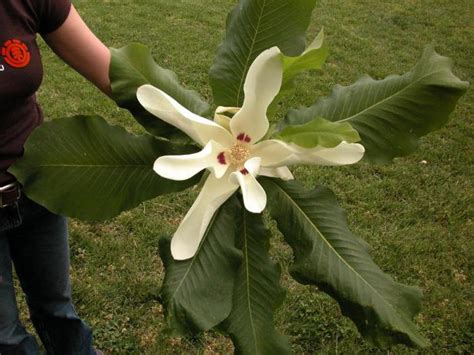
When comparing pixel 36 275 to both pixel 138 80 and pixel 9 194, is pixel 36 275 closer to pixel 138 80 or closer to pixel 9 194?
pixel 9 194

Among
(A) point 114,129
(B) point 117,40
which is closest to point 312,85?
(B) point 117,40

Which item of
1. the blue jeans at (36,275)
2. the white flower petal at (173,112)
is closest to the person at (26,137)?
the blue jeans at (36,275)

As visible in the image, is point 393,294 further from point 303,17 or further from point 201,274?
point 303,17

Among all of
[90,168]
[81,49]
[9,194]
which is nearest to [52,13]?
[81,49]

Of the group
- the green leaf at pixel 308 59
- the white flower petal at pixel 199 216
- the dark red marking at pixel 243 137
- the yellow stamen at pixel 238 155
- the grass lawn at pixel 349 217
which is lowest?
the grass lawn at pixel 349 217

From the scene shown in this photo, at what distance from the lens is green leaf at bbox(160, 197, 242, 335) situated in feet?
3.38

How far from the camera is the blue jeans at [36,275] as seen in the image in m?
1.73

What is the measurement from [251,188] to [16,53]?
820 mm

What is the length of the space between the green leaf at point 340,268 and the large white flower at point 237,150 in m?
0.11

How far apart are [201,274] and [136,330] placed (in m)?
1.89

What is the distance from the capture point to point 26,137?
1.58 m

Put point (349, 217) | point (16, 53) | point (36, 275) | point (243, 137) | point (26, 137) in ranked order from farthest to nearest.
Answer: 1. point (349, 217)
2. point (36, 275)
3. point (26, 137)
4. point (16, 53)
5. point (243, 137)

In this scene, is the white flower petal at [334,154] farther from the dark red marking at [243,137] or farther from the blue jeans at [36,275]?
the blue jeans at [36,275]

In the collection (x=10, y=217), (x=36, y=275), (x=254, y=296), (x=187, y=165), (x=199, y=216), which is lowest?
(x=36, y=275)
